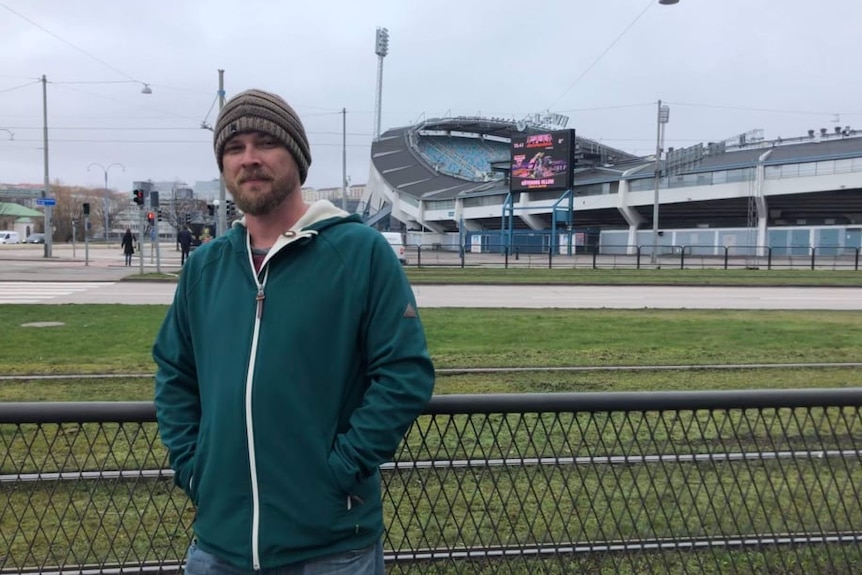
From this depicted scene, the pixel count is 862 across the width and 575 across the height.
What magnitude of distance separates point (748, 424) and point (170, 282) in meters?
22.9

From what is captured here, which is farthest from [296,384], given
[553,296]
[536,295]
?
[536,295]

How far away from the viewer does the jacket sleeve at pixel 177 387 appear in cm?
204

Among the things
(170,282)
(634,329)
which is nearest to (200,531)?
(634,329)

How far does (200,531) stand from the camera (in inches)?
76.8

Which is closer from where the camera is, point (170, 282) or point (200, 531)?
point (200, 531)

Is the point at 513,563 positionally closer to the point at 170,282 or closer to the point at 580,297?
the point at 580,297

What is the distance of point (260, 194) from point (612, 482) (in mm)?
2591

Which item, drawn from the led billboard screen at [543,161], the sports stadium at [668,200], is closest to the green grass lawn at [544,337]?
the sports stadium at [668,200]

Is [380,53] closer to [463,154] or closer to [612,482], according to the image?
[463,154]

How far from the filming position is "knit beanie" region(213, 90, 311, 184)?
6.48 feet

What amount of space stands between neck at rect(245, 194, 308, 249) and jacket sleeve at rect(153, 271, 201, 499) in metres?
0.26

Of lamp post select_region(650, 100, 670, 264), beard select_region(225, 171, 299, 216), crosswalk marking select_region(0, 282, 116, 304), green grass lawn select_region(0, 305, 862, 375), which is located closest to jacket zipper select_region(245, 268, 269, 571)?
beard select_region(225, 171, 299, 216)

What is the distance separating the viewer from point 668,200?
5744cm

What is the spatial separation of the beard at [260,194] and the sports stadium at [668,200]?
108 feet
